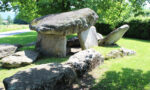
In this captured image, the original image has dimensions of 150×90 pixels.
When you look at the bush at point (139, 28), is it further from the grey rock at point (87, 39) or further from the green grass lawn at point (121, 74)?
the green grass lawn at point (121, 74)

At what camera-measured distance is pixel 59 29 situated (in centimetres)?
659

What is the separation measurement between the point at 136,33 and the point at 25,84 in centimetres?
1545

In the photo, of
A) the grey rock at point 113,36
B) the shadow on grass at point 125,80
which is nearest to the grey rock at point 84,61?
the shadow on grass at point 125,80

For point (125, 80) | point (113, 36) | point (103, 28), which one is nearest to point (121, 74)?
point (125, 80)

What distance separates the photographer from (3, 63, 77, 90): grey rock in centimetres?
337

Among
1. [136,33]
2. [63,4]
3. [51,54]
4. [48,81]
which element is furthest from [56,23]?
[136,33]

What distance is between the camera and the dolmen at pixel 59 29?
6.63 meters

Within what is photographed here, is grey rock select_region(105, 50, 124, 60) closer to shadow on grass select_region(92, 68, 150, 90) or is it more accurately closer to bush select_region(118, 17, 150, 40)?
shadow on grass select_region(92, 68, 150, 90)

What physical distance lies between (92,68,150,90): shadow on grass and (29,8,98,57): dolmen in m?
2.72

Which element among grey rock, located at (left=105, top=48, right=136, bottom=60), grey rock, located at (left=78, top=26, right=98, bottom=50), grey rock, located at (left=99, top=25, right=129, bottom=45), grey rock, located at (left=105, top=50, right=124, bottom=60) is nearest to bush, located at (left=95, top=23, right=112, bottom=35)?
grey rock, located at (left=99, top=25, right=129, bottom=45)

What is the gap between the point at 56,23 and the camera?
21.9 ft

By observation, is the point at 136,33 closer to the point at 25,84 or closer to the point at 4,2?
the point at 4,2

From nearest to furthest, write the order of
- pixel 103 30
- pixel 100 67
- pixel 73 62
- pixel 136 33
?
pixel 73 62 → pixel 100 67 → pixel 136 33 → pixel 103 30

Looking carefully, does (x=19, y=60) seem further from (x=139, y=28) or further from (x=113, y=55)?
(x=139, y=28)
